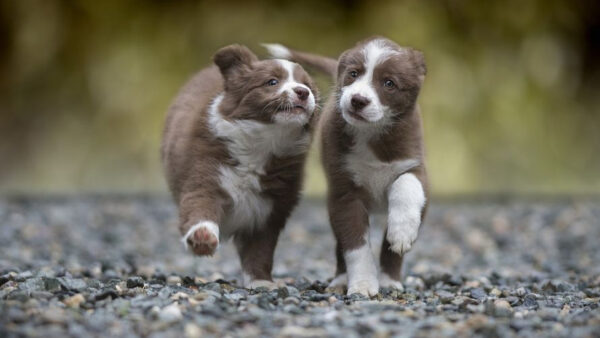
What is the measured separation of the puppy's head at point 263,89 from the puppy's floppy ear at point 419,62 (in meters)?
0.66

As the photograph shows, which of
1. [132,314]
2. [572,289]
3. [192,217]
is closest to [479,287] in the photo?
[572,289]

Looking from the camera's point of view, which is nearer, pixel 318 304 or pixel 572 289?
pixel 318 304

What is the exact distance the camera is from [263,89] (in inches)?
219

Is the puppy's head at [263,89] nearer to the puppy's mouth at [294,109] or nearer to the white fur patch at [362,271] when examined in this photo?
the puppy's mouth at [294,109]

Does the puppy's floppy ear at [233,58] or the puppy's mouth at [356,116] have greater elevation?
the puppy's floppy ear at [233,58]

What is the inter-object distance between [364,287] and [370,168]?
2.44 ft

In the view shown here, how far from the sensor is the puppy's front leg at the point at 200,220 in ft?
16.5

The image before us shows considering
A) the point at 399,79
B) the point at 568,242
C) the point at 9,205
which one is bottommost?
the point at 9,205

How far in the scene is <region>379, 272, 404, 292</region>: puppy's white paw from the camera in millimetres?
5949

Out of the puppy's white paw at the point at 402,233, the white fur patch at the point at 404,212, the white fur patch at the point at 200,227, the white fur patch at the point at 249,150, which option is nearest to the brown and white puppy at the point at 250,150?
the white fur patch at the point at 249,150

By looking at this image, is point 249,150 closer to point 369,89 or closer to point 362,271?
point 369,89

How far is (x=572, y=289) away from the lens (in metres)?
6.09

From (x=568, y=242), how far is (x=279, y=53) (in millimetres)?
4462

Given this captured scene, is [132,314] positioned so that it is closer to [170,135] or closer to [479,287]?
[170,135]
